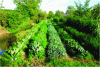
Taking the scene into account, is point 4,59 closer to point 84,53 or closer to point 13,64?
point 13,64

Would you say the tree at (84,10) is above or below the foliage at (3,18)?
above

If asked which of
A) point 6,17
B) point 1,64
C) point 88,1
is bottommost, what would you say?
point 1,64

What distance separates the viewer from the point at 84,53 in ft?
13.7

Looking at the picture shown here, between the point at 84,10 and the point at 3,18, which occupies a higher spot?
the point at 84,10

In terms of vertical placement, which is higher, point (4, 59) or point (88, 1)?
point (88, 1)

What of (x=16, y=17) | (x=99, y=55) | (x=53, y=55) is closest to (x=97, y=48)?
(x=99, y=55)

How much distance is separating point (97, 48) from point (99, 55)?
51cm

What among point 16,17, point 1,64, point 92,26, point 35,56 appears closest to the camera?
point 1,64

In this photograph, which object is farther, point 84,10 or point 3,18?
point 3,18

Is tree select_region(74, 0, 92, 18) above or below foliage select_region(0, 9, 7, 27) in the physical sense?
above

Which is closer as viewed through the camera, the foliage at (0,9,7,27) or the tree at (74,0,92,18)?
the tree at (74,0,92,18)

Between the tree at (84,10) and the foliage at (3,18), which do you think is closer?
the tree at (84,10)

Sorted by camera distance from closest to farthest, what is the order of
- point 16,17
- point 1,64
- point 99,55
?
point 1,64
point 99,55
point 16,17

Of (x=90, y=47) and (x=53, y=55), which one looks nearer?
(x=53, y=55)
